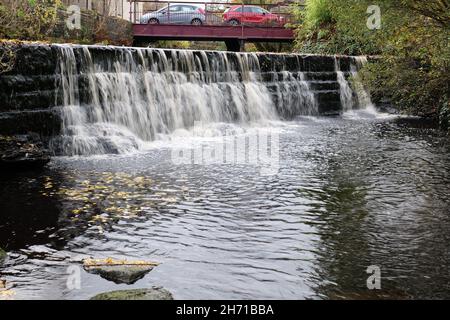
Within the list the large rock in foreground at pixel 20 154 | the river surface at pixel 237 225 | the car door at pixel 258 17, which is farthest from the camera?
the car door at pixel 258 17

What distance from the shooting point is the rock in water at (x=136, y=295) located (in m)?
4.79

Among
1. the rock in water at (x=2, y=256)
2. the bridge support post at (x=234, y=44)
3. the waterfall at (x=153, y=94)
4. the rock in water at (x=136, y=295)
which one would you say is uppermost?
the bridge support post at (x=234, y=44)

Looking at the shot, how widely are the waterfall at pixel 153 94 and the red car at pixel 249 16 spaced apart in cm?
1323

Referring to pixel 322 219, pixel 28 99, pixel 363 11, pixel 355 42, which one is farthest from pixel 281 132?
pixel 355 42

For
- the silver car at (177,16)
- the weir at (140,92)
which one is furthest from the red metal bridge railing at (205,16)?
the weir at (140,92)

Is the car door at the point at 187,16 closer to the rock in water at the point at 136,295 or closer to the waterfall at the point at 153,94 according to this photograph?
the waterfall at the point at 153,94

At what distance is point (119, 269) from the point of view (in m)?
5.60

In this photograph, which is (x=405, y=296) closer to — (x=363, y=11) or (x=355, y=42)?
(x=363, y=11)

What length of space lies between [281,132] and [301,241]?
10.8 m

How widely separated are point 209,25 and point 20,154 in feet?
73.9

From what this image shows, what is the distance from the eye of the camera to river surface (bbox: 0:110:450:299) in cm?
541

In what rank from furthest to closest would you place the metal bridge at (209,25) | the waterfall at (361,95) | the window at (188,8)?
the window at (188,8)
the metal bridge at (209,25)
the waterfall at (361,95)

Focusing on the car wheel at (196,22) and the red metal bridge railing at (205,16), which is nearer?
the red metal bridge railing at (205,16)

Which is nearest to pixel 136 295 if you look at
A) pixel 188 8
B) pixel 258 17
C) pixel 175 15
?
pixel 175 15
